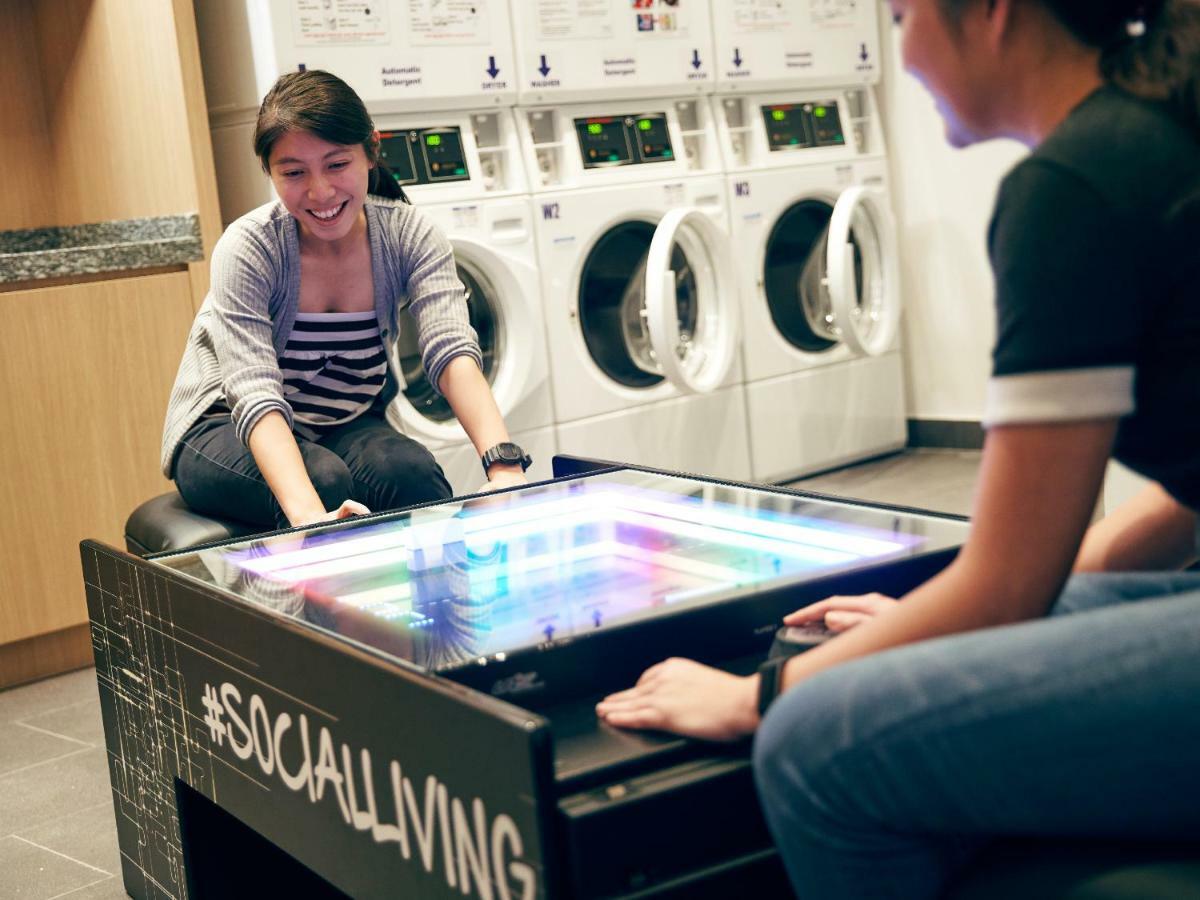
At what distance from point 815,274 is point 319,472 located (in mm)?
2422

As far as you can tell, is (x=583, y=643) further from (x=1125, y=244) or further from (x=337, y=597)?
(x=1125, y=244)

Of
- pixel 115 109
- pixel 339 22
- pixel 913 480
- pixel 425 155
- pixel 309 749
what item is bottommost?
pixel 913 480

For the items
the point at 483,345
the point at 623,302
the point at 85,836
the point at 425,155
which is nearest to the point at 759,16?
the point at 623,302

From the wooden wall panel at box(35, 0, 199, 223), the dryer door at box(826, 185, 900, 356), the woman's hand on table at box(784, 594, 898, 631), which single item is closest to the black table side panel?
the woman's hand on table at box(784, 594, 898, 631)

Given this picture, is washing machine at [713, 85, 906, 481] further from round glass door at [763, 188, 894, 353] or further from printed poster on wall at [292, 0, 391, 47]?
printed poster on wall at [292, 0, 391, 47]

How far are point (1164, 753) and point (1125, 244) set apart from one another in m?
0.30

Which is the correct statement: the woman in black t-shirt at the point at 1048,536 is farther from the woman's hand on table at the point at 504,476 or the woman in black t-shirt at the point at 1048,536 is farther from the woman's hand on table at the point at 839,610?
the woman's hand on table at the point at 504,476

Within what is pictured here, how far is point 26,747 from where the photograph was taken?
240 centimetres

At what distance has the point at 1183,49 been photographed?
88cm

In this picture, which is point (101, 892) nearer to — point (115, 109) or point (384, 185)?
point (384, 185)

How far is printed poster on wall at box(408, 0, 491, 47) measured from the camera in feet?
10.4

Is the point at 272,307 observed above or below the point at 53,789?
above

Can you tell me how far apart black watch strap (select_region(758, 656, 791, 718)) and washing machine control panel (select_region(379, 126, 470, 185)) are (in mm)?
2376

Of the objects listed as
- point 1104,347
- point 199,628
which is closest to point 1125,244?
point 1104,347
